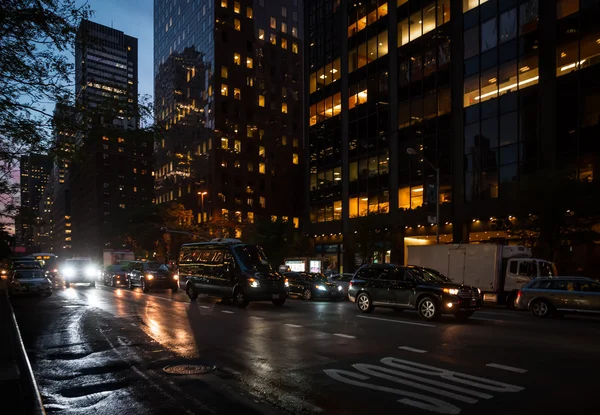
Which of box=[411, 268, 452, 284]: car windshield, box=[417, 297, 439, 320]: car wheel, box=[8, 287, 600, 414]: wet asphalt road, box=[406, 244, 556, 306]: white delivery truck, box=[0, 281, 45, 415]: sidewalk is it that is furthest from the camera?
box=[406, 244, 556, 306]: white delivery truck

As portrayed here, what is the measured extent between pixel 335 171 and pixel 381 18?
16513mm

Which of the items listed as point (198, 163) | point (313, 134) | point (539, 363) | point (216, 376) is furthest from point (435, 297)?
point (198, 163)

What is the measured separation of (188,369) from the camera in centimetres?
807

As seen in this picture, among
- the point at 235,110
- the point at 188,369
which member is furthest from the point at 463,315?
the point at 235,110

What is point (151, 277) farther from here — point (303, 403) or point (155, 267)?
point (303, 403)

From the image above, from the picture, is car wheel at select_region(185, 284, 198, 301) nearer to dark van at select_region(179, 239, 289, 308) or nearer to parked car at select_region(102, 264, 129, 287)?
dark van at select_region(179, 239, 289, 308)

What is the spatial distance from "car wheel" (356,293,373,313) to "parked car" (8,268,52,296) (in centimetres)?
1707

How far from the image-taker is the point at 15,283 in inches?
959

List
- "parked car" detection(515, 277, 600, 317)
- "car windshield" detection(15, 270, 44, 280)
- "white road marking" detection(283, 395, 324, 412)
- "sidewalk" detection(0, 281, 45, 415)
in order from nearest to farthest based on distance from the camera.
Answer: "sidewalk" detection(0, 281, 45, 415), "white road marking" detection(283, 395, 324, 412), "parked car" detection(515, 277, 600, 317), "car windshield" detection(15, 270, 44, 280)

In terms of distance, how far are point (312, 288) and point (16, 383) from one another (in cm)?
1965

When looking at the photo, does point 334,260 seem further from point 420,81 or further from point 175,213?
point 175,213

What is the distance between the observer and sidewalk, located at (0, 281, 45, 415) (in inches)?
215

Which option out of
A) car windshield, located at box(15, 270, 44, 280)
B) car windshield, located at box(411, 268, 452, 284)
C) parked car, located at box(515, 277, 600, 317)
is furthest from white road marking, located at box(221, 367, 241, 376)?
car windshield, located at box(15, 270, 44, 280)

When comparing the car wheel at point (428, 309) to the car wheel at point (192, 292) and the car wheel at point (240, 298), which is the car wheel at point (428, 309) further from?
the car wheel at point (192, 292)
